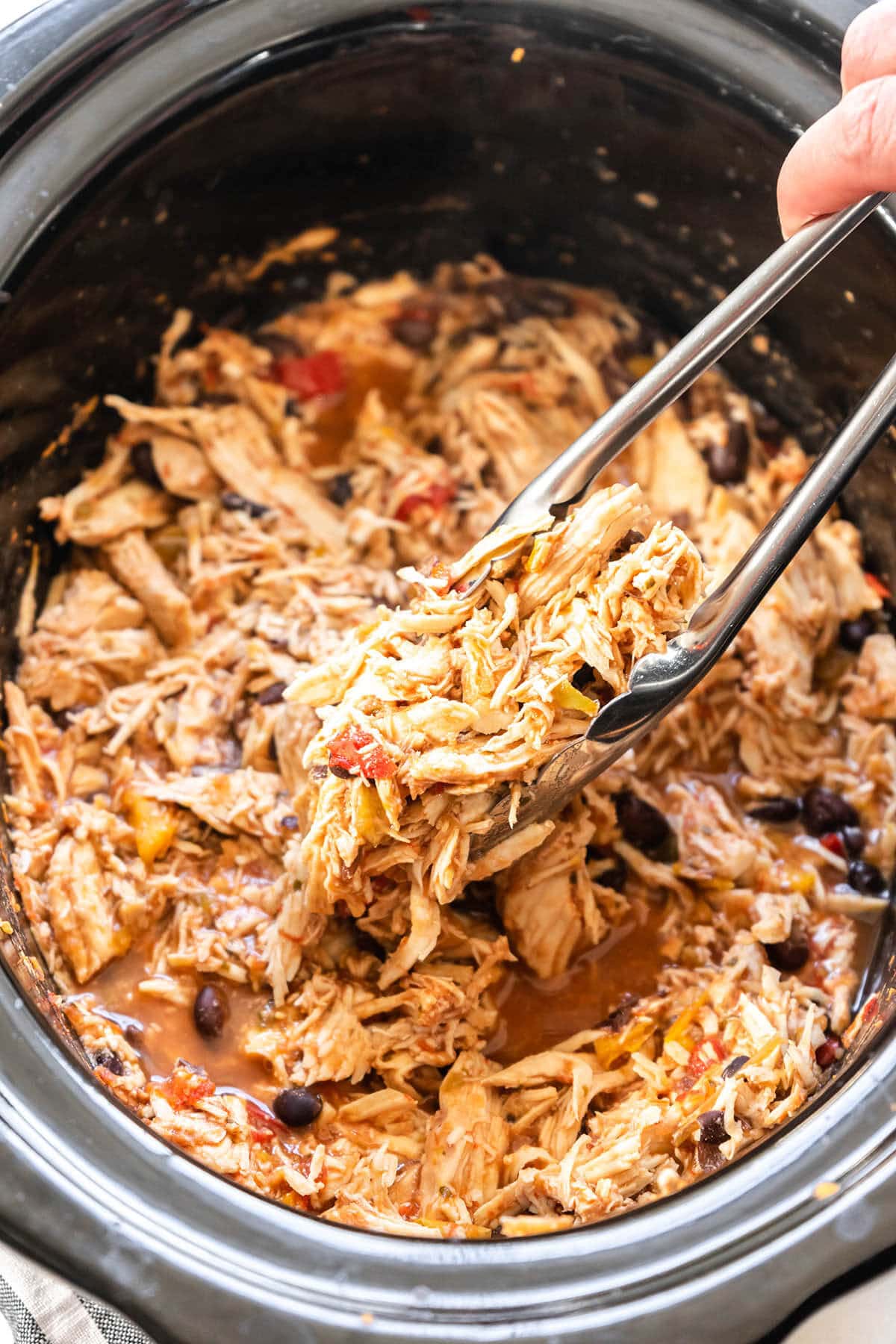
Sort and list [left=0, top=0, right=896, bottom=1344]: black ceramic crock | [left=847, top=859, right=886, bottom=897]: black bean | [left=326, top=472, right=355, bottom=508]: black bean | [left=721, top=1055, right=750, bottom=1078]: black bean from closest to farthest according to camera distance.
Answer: [left=0, top=0, right=896, bottom=1344]: black ceramic crock, [left=721, top=1055, right=750, bottom=1078]: black bean, [left=847, top=859, right=886, bottom=897]: black bean, [left=326, top=472, right=355, bottom=508]: black bean

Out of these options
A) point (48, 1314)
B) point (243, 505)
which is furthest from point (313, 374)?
point (48, 1314)

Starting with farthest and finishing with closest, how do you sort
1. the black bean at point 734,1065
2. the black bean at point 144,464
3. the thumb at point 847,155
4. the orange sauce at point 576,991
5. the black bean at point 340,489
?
the black bean at point 340,489 < the black bean at point 144,464 < the orange sauce at point 576,991 < the black bean at point 734,1065 < the thumb at point 847,155

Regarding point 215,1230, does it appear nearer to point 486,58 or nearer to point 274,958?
point 274,958

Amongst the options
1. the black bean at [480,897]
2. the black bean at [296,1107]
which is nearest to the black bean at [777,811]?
the black bean at [480,897]

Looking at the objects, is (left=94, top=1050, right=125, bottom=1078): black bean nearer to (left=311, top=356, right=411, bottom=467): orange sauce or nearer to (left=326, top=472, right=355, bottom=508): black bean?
(left=326, top=472, right=355, bottom=508): black bean

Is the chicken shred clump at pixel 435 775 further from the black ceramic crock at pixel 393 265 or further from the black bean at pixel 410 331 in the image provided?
the black ceramic crock at pixel 393 265

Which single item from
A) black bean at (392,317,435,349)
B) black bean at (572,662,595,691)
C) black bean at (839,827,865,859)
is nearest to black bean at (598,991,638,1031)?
black bean at (839,827,865,859)

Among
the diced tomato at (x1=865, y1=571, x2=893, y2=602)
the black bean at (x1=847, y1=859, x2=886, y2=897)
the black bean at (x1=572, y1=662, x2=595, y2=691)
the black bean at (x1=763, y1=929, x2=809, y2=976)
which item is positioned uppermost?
the black bean at (x1=572, y1=662, x2=595, y2=691)
